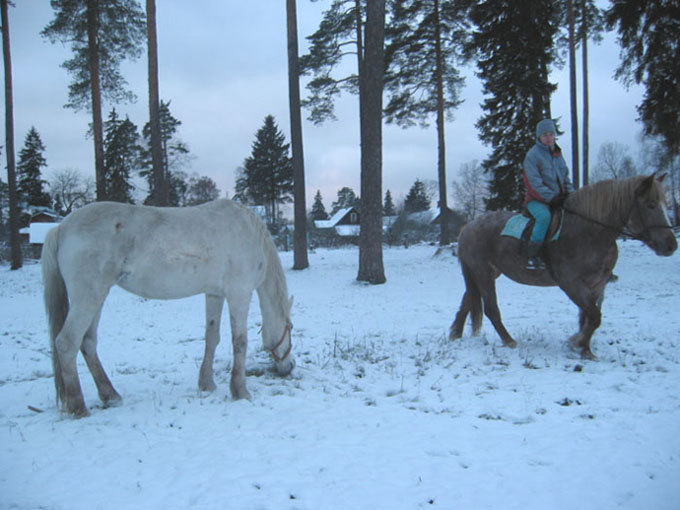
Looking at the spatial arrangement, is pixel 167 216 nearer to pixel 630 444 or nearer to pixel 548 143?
pixel 630 444

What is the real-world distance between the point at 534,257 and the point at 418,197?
217ft

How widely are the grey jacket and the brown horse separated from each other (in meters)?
0.31

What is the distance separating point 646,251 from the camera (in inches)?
645

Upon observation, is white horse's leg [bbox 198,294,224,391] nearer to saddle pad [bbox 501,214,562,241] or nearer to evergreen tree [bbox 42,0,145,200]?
saddle pad [bbox 501,214,562,241]

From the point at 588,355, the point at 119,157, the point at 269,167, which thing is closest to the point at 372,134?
the point at 588,355

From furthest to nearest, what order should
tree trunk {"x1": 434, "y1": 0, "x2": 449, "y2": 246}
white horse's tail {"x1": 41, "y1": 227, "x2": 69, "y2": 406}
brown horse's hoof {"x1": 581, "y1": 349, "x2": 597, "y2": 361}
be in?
tree trunk {"x1": 434, "y1": 0, "x2": 449, "y2": 246} < brown horse's hoof {"x1": 581, "y1": 349, "x2": 597, "y2": 361} < white horse's tail {"x1": 41, "y1": 227, "x2": 69, "y2": 406}

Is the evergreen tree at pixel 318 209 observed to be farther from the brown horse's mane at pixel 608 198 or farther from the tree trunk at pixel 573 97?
the brown horse's mane at pixel 608 198

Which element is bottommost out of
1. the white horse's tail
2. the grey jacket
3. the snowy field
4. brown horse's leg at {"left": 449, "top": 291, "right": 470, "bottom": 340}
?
the snowy field

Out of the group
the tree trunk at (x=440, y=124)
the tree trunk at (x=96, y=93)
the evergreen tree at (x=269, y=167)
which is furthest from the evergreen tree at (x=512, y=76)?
the evergreen tree at (x=269, y=167)

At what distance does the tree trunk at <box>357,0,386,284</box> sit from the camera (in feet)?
37.0

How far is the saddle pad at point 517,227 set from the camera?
5.34m

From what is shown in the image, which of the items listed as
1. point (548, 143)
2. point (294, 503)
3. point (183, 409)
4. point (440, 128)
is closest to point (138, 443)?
point (183, 409)

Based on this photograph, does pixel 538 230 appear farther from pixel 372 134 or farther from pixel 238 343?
pixel 372 134

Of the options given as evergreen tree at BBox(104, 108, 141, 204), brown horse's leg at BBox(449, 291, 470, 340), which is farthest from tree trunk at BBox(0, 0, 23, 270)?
brown horse's leg at BBox(449, 291, 470, 340)
